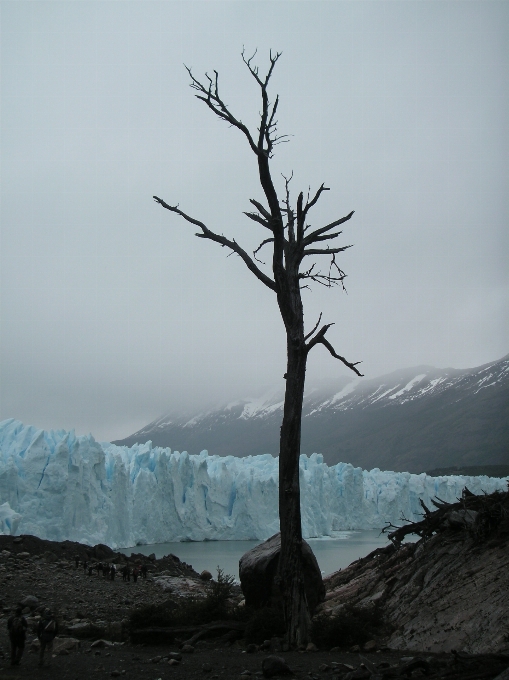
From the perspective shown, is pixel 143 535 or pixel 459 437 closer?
pixel 143 535

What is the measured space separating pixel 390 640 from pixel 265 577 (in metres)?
1.86

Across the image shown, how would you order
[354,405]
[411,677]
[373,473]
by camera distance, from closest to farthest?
[411,677], [373,473], [354,405]

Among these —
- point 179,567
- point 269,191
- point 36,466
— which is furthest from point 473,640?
point 36,466

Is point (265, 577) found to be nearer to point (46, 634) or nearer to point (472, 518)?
point (472, 518)

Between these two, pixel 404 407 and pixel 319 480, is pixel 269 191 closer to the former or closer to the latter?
pixel 319 480

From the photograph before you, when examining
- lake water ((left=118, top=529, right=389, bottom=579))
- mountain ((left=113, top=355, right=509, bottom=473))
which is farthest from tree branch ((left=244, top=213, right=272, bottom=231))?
mountain ((left=113, top=355, right=509, bottom=473))

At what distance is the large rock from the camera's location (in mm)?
6898

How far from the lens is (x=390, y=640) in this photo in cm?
542

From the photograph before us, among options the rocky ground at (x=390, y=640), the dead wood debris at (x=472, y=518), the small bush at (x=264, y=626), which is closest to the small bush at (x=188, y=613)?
the rocky ground at (x=390, y=640)

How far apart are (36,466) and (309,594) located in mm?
21255

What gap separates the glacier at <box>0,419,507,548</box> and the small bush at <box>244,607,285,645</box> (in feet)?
42.2

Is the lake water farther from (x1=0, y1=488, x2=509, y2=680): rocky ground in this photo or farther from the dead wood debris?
the dead wood debris

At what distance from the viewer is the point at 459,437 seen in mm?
109438

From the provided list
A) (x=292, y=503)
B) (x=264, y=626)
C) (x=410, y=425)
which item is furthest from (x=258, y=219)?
(x=410, y=425)
